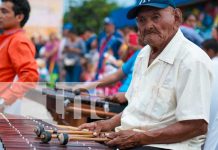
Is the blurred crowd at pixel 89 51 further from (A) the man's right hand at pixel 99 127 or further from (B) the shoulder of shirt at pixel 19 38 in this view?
(A) the man's right hand at pixel 99 127

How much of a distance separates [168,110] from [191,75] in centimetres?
31

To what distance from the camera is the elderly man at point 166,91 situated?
11.9 feet

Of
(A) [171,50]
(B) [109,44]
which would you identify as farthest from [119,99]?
(B) [109,44]

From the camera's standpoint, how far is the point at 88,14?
192 ft

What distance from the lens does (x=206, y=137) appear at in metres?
3.83

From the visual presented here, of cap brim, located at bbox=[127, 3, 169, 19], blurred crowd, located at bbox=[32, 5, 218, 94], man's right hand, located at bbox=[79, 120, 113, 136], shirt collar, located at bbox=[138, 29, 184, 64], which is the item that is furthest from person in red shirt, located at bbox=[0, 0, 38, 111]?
blurred crowd, located at bbox=[32, 5, 218, 94]

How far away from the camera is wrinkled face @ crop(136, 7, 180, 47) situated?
12.6ft

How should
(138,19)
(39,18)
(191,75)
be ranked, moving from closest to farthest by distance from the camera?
(191,75) < (138,19) < (39,18)

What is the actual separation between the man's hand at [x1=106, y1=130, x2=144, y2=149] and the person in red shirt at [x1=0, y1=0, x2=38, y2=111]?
202cm

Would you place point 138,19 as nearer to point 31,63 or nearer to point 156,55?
point 156,55

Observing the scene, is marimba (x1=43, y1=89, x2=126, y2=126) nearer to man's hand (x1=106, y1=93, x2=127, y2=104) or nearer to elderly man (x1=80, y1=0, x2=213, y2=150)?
man's hand (x1=106, y1=93, x2=127, y2=104)

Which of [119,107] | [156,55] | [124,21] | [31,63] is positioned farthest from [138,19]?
[124,21]

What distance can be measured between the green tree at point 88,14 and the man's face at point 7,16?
1886 inches

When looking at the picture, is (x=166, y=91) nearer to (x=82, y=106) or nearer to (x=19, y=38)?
(x=82, y=106)
